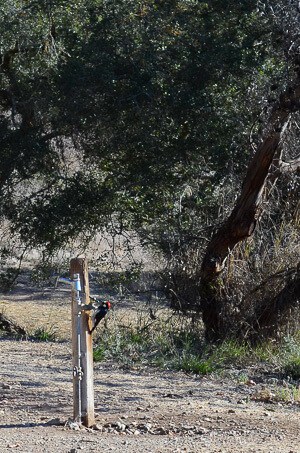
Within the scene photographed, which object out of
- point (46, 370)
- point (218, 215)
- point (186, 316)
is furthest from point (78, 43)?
point (46, 370)

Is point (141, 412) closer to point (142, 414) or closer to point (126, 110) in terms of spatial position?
point (142, 414)

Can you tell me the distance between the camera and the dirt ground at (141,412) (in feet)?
19.4

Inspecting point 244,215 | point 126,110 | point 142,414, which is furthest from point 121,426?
point 126,110

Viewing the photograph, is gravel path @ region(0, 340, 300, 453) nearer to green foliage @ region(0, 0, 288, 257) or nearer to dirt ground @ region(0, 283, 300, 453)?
dirt ground @ region(0, 283, 300, 453)

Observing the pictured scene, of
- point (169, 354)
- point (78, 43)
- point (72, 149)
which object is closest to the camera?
point (169, 354)

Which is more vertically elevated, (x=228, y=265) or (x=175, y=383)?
(x=228, y=265)

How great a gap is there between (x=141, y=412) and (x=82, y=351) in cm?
102

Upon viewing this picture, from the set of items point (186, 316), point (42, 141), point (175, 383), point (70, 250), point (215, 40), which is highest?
point (215, 40)

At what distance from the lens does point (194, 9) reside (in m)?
11.0

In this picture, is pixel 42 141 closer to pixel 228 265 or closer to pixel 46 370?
pixel 228 265

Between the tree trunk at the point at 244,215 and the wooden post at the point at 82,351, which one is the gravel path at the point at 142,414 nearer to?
the wooden post at the point at 82,351

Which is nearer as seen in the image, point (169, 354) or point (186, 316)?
point (169, 354)

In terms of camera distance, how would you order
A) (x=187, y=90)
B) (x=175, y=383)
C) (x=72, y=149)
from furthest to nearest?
(x=72, y=149)
(x=187, y=90)
(x=175, y=383)

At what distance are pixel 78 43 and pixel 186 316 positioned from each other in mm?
3791
